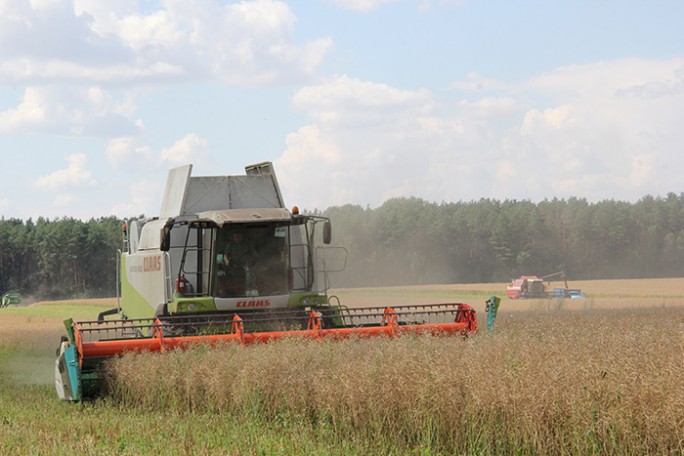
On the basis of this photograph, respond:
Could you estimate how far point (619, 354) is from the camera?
689 centimetres

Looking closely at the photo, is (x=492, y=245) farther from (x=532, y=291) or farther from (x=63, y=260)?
(x=63, y=260)

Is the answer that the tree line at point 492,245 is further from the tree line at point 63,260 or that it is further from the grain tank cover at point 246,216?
the grain tank cover at point 246,216

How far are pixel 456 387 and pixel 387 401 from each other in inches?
26.6

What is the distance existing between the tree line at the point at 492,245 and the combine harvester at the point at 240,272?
47.3 metres

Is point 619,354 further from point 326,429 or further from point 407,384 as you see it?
point 326,429

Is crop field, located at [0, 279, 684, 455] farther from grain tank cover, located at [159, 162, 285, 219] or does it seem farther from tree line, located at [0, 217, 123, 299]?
tree line, located at [0, 217, 123, 299]

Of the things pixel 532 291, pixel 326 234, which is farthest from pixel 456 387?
pixel 532 291

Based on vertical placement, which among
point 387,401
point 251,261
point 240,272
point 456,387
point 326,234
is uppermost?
point 326,234

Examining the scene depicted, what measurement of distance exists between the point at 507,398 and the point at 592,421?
0.71 metres

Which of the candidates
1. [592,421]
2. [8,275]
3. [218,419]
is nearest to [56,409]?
[218,419]

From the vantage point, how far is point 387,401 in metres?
7.59

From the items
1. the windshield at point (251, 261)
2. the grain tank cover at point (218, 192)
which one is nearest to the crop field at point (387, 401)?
the windshield at point (251, 261)

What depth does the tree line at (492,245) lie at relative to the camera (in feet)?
222

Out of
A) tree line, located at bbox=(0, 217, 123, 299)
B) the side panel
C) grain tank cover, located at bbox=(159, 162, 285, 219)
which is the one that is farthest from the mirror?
tree line, located at bbox=(0, 217, 123, 299)
